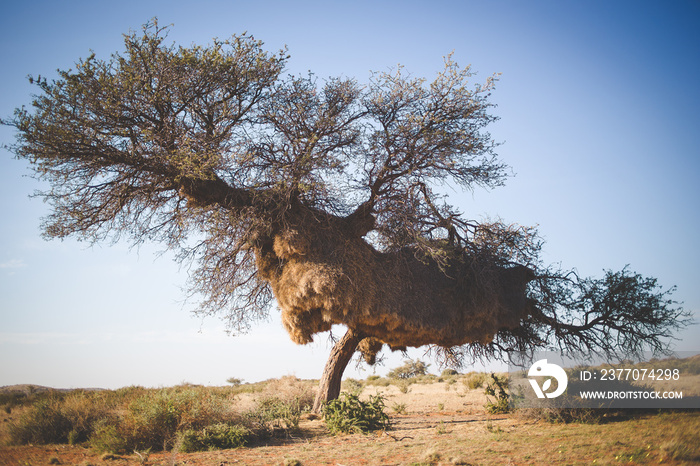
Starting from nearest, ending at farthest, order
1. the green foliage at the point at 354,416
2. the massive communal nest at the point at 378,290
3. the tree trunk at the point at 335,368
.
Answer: the green foliage at the point at 354,416 < the massive communal nest at the point at 378,290 < the tree trunk at the point at 335,368

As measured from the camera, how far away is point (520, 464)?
7.12 m

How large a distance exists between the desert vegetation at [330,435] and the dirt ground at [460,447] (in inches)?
0.8

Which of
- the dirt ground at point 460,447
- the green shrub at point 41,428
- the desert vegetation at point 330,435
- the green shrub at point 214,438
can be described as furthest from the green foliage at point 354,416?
the green shrub at point 41,428

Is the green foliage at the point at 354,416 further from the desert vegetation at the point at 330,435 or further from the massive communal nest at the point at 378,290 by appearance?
the massive communal nest at the point at 378,290

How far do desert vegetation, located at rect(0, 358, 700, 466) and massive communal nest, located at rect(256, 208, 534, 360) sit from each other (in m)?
2.15

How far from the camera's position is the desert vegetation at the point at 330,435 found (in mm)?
7793

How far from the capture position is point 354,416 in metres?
11.1

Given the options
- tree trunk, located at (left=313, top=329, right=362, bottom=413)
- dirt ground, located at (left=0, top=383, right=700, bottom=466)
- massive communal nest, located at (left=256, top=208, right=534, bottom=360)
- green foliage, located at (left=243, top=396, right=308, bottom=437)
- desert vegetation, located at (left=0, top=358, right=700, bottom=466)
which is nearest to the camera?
dirt ground, located at (left=0, top=383, right=700, bottom=466)

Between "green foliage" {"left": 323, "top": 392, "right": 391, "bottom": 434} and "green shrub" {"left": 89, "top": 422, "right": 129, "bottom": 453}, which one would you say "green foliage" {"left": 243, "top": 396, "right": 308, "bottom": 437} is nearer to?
"green foliage" {"left": 323, "top": 392, "right": 391, "bottom": 434}

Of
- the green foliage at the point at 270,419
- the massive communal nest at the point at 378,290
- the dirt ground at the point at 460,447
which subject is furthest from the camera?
the massive communal nest at the point at 378,290

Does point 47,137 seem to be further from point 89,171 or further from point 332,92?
point 332,92

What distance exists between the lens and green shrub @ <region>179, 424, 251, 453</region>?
8.93 m

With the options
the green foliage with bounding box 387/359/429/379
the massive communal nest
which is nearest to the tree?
the massive communal nest

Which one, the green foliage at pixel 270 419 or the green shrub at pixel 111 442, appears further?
the green foliage at pixel 270 419
